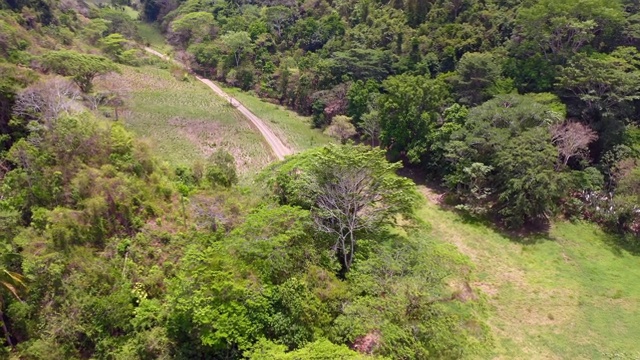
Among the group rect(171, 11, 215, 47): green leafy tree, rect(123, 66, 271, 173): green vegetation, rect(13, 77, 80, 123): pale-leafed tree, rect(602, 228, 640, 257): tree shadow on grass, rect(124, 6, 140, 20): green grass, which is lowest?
rect(602, 228, 640, 257): tree shadow on grass

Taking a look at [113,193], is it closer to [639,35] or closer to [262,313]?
[262,313]

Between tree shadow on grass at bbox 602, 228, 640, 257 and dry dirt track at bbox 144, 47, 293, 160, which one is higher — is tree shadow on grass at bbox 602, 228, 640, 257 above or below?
below

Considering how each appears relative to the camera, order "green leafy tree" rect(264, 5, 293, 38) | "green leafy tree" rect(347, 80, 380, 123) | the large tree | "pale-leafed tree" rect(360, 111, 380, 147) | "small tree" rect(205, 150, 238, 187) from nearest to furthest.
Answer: the large tree < "small tree" rect(205, 150, 238, 187) < "pale-leafed tree" rect(360, 111, 380, 147) < "green leafy tree" rect(347, 80, 380, 123) < "green leafy tree" rect(264, 5, 293, 38)

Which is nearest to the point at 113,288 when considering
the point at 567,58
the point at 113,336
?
the point at 113,336

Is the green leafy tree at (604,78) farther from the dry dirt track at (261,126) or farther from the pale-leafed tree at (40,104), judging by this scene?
the pale-leafed tree at (40,104)

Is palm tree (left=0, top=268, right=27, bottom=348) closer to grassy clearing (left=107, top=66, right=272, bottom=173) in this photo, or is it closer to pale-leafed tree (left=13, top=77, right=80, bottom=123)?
pale-leafed tree (left=13, top=77, right=80, bottom=123)

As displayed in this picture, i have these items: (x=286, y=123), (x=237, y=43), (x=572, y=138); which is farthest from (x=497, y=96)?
(x=237, y=43)

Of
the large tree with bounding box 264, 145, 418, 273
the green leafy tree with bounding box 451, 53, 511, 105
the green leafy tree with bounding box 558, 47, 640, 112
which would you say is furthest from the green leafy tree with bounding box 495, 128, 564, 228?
the large tree with bounding box 264, 145, 418, 273
